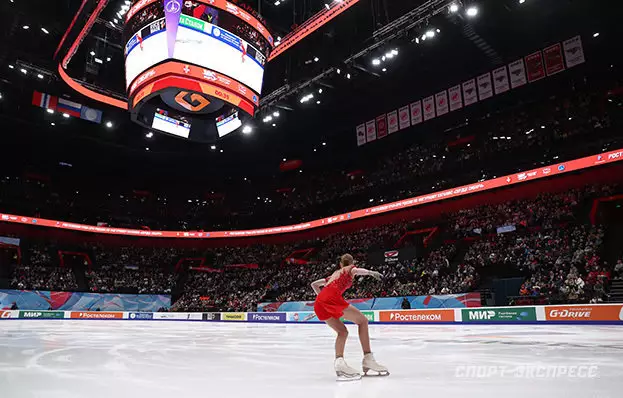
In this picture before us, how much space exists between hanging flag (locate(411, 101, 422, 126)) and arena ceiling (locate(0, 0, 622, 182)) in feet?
3.28

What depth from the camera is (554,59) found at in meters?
23.0

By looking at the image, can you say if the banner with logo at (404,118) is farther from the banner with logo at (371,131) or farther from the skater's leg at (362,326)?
the skater's leg at (362,326)

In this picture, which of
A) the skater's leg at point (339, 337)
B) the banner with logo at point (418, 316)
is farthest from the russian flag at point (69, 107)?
the skater's leg at point (339, 337)

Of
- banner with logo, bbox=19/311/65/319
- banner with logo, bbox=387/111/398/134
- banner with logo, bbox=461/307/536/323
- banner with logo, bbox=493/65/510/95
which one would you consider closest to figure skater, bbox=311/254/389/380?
banner with logo, bbox=461/307/536/323

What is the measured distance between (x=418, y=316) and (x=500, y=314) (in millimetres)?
4063

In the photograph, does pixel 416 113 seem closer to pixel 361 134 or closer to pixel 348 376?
pixel 361 134

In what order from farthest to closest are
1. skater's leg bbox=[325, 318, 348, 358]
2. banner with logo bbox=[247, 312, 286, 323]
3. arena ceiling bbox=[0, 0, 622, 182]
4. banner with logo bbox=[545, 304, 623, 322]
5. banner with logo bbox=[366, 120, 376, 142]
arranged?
banner with logo bbox=[366, 120, 376, 142] → banner with logo bbox=[247, 312, 286, 323] → arena ceiling bbox=[0, 0, 622, 182] → banner with logo bbox=[545, 304, 623, 322] → skater's leg bbox=[325, 318, 348, 358]

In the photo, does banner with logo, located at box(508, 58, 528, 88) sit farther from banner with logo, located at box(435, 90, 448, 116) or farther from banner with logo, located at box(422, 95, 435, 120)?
banner with logo, located at box(422, 95, 435, 120)

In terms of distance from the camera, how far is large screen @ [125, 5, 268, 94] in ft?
43.5

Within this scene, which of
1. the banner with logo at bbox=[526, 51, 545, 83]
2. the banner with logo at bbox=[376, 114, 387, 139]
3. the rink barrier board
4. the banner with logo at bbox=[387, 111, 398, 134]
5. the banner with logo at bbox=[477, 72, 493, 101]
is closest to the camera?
the rink barrier board

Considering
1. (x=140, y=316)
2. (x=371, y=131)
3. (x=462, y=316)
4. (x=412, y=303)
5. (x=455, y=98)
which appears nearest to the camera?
(x=462, y=316)

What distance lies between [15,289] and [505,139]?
37.5m

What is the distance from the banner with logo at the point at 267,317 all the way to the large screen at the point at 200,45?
52.1ft

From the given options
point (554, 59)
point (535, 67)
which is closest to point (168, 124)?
point (535, 67)
